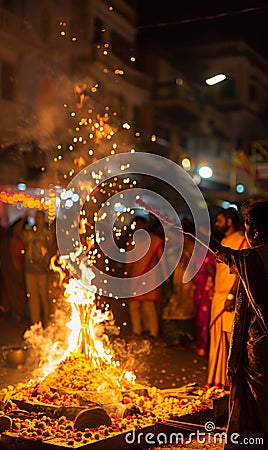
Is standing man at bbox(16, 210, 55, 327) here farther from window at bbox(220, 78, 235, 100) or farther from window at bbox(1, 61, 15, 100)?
window at bbox(220, 78, 235, 100)

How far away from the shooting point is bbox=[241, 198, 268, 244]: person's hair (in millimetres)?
4645

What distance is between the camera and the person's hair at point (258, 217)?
183 inches

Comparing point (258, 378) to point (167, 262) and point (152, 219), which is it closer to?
point (167, 262)

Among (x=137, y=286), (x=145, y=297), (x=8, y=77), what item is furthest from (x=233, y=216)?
(x=8, y=77)

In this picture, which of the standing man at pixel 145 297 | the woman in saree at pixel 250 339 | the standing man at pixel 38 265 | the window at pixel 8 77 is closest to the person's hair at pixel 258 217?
the woman in saree at pixel 250 339

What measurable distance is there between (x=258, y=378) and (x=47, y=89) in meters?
17.5

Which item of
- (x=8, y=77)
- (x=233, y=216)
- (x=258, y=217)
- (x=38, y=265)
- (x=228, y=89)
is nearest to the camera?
(x=258, y=217)

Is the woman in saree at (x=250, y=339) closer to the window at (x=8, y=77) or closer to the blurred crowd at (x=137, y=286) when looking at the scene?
the blurred crowd at (x=137, y=286)

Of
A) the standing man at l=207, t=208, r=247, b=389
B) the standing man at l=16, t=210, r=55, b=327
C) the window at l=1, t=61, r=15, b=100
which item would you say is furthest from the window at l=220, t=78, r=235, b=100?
the standing man at l=207, t=208, r=247, b=389

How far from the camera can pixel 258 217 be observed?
15.3 ft

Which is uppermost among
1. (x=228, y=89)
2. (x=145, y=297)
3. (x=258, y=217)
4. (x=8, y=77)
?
(x=228, y=89)

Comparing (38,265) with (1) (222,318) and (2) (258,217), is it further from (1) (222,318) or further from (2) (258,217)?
(2) (258,217)

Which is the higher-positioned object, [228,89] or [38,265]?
[228,89]

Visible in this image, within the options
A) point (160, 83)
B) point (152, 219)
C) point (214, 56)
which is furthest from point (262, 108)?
point (152, 219)
